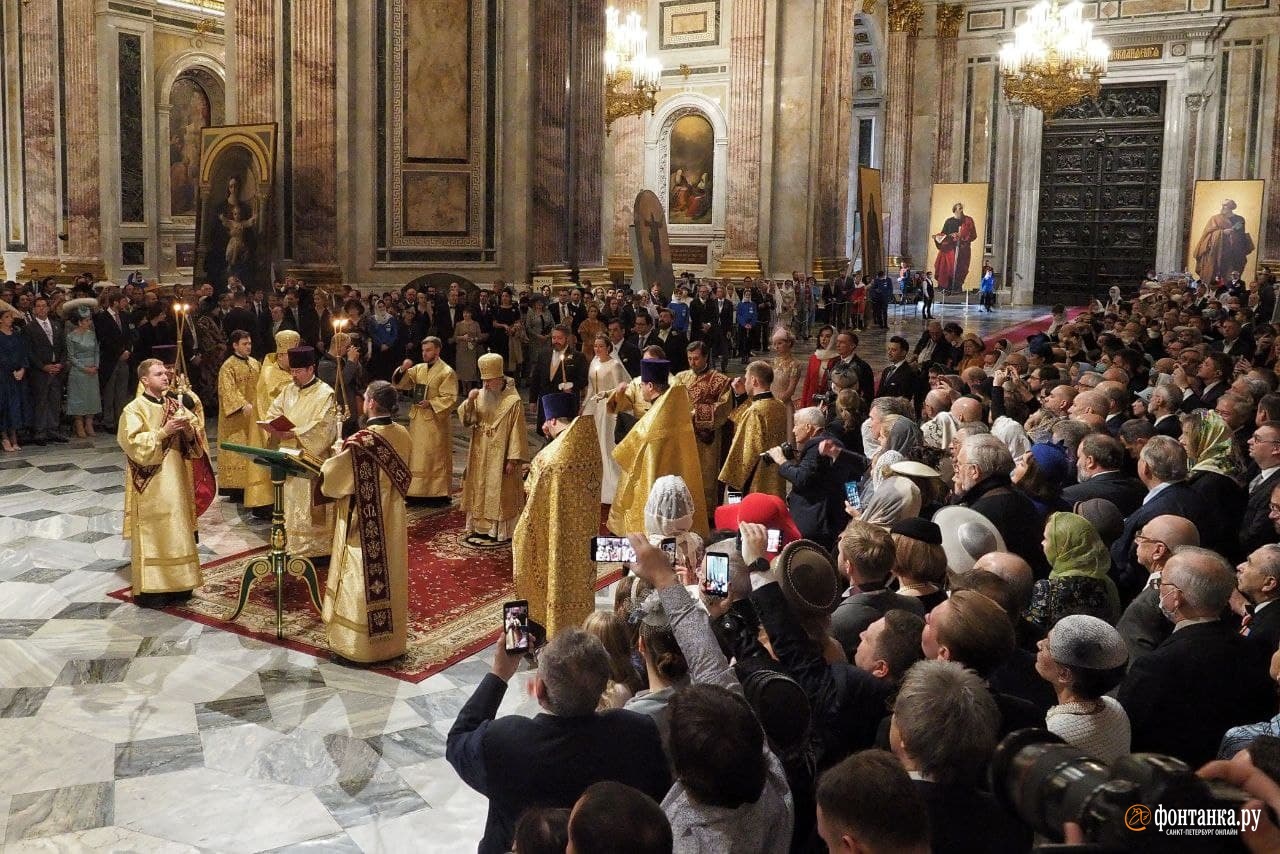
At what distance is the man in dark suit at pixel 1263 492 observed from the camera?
18.4 feet

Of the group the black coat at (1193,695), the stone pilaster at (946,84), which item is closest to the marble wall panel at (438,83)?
the black coat at (1193,695)

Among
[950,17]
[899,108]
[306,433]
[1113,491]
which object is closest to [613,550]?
[1113,491]

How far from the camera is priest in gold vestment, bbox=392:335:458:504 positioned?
9.66 m

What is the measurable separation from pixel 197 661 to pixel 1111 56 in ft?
103

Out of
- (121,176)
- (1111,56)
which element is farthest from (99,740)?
(1111,56)

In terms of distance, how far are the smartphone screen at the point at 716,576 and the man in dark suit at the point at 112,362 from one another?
11.5 metres

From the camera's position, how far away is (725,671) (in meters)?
3.23

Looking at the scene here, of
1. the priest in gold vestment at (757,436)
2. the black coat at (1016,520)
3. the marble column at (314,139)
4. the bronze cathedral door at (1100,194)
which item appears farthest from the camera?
the bronze cathedral door at (1100,194)

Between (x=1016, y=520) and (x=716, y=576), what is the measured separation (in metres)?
2.39

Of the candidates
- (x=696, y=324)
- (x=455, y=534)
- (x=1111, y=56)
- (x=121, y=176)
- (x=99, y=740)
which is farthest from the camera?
(x=1111, y=56)

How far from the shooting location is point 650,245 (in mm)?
21844

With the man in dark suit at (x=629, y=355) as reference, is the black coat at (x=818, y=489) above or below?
below

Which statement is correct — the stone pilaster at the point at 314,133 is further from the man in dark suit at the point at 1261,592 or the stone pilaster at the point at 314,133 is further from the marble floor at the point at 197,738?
the man in dark suit at the point at 1261,592

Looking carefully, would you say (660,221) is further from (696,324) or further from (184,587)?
(184,587)
